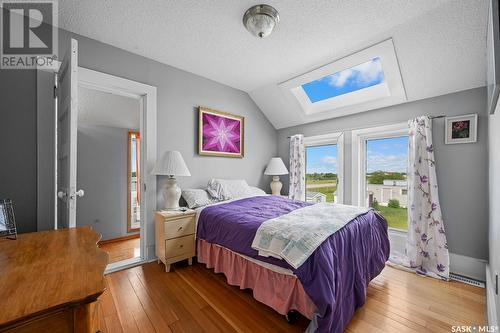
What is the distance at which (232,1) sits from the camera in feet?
5.82

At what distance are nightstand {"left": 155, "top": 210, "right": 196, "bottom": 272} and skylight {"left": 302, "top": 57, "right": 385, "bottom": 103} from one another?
8.93 ft

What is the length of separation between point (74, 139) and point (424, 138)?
3461mm

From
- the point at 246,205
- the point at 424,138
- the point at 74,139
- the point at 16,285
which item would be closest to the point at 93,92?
the point at 74,139

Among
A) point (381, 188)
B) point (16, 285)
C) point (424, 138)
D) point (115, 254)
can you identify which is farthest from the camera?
point (381, 188)

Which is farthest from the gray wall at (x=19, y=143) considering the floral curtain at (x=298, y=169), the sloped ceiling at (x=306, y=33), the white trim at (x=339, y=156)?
the white trim at (x=339, y=156)

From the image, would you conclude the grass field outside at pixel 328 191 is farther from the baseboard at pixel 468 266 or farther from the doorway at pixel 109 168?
the doorway at pixel 109 168

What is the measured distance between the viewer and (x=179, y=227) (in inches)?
94.3

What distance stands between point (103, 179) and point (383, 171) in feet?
14.3

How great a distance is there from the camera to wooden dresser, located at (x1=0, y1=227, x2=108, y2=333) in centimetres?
61

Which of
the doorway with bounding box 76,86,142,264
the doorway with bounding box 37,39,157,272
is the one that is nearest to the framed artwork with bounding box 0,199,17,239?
the doorway with bounding box 37,39,157,272

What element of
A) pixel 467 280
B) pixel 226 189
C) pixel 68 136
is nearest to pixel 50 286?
pixel 68 136

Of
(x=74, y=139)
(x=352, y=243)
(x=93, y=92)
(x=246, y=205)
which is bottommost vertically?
(x=352, y=243)

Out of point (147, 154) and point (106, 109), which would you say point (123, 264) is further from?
point (106, 109)

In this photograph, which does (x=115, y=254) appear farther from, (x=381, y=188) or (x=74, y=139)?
(x=381, y=188)
